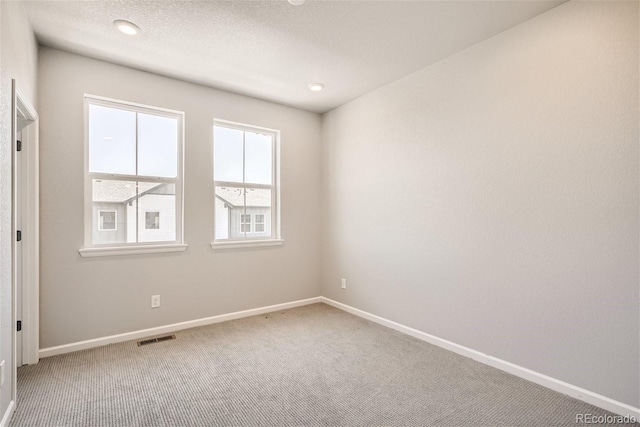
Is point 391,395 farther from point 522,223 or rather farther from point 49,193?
point 49,193

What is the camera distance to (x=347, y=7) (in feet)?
7.35

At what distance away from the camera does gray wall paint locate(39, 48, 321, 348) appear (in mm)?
2752

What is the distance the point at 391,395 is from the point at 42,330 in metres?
2.90

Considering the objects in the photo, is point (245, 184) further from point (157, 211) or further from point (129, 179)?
point (129, 179)

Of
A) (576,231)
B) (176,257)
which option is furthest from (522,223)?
(176,257)

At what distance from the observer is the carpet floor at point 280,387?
1.93 metres

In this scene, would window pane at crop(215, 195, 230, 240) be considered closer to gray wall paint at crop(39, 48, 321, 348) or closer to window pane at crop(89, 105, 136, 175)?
gray wall paint at crop(39, 48, 321, 348)

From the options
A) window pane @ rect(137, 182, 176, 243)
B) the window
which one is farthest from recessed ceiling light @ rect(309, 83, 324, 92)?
window pane @ rect(137, 182, 176, 243)

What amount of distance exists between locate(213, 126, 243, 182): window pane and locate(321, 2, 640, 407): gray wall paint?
1637mm

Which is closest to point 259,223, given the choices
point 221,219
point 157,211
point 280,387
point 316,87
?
point 221,219

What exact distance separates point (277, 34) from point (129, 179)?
1985 millimetres

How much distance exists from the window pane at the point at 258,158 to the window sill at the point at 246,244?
75cm

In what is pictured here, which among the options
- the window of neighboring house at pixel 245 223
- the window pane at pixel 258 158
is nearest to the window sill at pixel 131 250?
the window of neighboring house at pixel 245 223

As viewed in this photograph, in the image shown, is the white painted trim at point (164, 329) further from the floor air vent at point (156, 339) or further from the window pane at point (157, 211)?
the window pane at point (157, 211)
